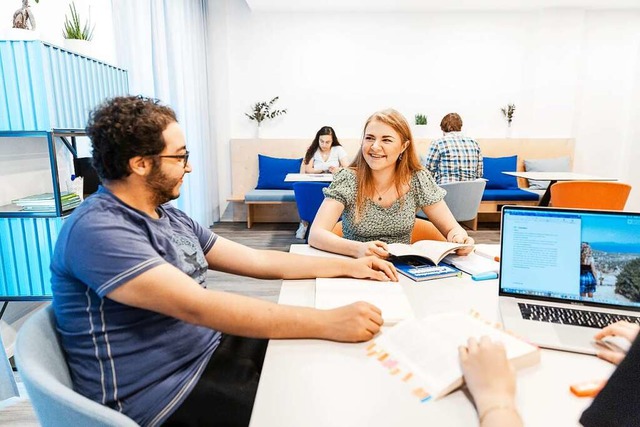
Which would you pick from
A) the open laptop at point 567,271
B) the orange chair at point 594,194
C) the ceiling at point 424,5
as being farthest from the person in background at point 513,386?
the ceiling at point 424,5

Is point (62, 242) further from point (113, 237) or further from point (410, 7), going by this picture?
point (410, 7)

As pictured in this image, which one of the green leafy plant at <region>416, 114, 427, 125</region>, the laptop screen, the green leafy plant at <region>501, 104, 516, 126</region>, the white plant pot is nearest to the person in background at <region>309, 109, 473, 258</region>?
the laptop screen

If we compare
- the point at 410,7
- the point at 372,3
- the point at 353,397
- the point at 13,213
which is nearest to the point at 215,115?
the point at 372,3

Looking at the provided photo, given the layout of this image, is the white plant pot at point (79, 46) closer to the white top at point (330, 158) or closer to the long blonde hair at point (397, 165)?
the long blonde hair at point (397, 165)

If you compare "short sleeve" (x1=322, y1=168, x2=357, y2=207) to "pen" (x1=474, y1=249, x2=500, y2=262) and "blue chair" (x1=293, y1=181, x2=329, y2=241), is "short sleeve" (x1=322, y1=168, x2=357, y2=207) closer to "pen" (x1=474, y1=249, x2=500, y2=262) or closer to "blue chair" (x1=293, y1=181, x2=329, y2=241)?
"pen" (x1=474, y1=249, x2=500, y2=262)

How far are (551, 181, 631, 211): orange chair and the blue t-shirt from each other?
2.98 m

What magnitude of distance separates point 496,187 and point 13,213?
5.22 meters

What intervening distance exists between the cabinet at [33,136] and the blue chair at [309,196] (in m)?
1.73

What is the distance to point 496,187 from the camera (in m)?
5.55

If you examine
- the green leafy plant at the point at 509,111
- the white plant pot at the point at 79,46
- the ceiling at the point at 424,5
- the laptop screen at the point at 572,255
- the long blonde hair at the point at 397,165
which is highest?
the ceiling at the point at 424,5

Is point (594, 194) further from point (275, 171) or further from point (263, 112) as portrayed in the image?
point (263, 112)

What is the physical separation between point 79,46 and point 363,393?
258 cm

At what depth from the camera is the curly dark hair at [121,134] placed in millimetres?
1064

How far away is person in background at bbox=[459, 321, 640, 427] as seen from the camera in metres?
0.46
